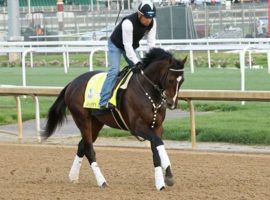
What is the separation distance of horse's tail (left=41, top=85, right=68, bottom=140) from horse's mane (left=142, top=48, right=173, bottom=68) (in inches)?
58.6

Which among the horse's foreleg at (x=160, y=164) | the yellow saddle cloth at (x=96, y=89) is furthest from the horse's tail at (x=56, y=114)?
the horse's foreleg at (x=160, y=164)

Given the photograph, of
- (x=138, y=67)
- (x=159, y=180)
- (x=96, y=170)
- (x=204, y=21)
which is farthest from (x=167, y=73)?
(x=204, y=21)

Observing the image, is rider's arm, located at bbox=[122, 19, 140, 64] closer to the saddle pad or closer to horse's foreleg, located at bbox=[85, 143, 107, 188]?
the saddle pad

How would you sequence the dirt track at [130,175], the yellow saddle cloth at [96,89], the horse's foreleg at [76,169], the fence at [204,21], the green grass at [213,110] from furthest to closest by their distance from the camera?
the fence at [204,21] → the green grass at [213,110] → the horse's foreleg at [76,169] → the yellow saddle cloth at [96,89] → the dirt track at [130,175]

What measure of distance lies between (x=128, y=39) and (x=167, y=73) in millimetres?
734

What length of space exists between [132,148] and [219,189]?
4.21 metres

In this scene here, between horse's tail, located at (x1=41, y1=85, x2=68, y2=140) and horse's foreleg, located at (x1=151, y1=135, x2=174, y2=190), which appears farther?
horse's tail, located at (x1=41, y1=85, x2=68, y2=140)

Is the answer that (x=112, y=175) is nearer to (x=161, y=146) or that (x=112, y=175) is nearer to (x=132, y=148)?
(x=161, y=146)

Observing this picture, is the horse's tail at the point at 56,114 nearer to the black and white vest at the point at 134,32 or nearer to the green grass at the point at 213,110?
the black and white vest at the point at 134,32

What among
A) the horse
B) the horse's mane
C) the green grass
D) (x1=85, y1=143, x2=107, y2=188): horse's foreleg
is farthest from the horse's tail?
the green grass

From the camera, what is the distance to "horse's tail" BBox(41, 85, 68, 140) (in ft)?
34.7

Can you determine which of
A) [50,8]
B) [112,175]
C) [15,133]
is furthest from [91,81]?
[50,8]

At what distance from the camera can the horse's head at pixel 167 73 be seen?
8906 millimetres

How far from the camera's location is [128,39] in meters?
9.52
